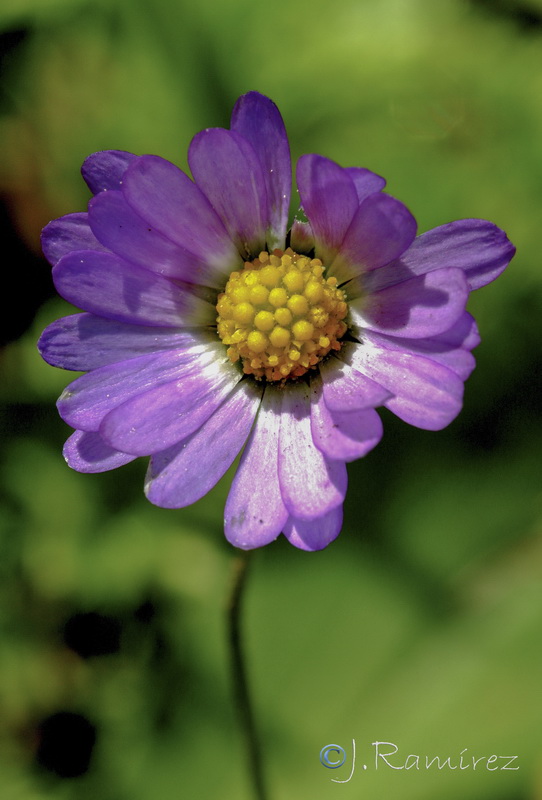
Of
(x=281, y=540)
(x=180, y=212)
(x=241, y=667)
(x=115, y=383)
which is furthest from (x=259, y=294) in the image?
(x=281, y=540)

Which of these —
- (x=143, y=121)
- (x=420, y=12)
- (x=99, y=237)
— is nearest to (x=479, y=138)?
(x=420, y=12)

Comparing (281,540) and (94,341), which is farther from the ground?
(94,341)

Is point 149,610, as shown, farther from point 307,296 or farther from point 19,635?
point 307,296

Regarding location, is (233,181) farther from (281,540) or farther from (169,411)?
(281,540)

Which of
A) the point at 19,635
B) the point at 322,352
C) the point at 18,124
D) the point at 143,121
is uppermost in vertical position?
the point at 143,121
